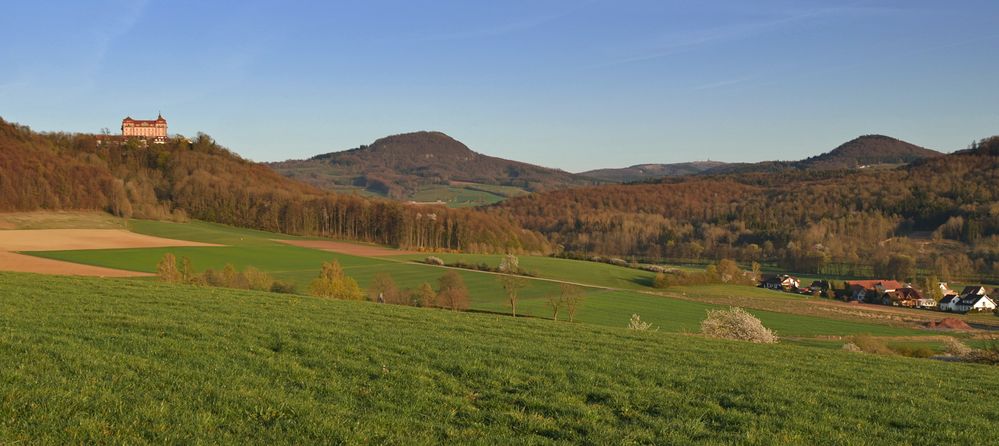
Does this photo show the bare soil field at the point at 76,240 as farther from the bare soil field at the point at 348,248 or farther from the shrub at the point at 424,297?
the shrub at the point at 424,297

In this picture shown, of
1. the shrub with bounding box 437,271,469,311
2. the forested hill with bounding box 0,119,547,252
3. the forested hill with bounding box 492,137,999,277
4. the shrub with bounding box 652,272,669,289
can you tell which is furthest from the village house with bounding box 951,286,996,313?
the shrub with bounding box 437,271,469,311

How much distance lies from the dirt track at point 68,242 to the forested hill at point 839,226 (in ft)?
306

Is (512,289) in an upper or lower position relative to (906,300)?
upper

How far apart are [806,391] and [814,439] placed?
3.63 metres

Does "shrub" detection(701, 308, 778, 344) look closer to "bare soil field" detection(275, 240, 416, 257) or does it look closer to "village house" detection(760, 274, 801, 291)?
"bare soil field" detection(275, 240, 416, 257)

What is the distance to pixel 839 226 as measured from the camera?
161875 millimetres

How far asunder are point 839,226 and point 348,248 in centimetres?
11841

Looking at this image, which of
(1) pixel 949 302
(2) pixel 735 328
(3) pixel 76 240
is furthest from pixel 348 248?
(1) pixel 949 302

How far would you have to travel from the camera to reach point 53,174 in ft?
309

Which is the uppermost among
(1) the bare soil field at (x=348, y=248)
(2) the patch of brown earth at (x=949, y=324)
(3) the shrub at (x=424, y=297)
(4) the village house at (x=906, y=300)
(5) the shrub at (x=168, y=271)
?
(5) the shrub at (x=168, y=271)

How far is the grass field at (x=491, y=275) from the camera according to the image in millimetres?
59500

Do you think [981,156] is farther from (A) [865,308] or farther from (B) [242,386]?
(B) [242,386]

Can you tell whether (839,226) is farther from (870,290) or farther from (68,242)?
(68,242)

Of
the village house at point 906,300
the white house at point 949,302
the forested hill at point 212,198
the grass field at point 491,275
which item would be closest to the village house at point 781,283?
the village house at point 906,300
